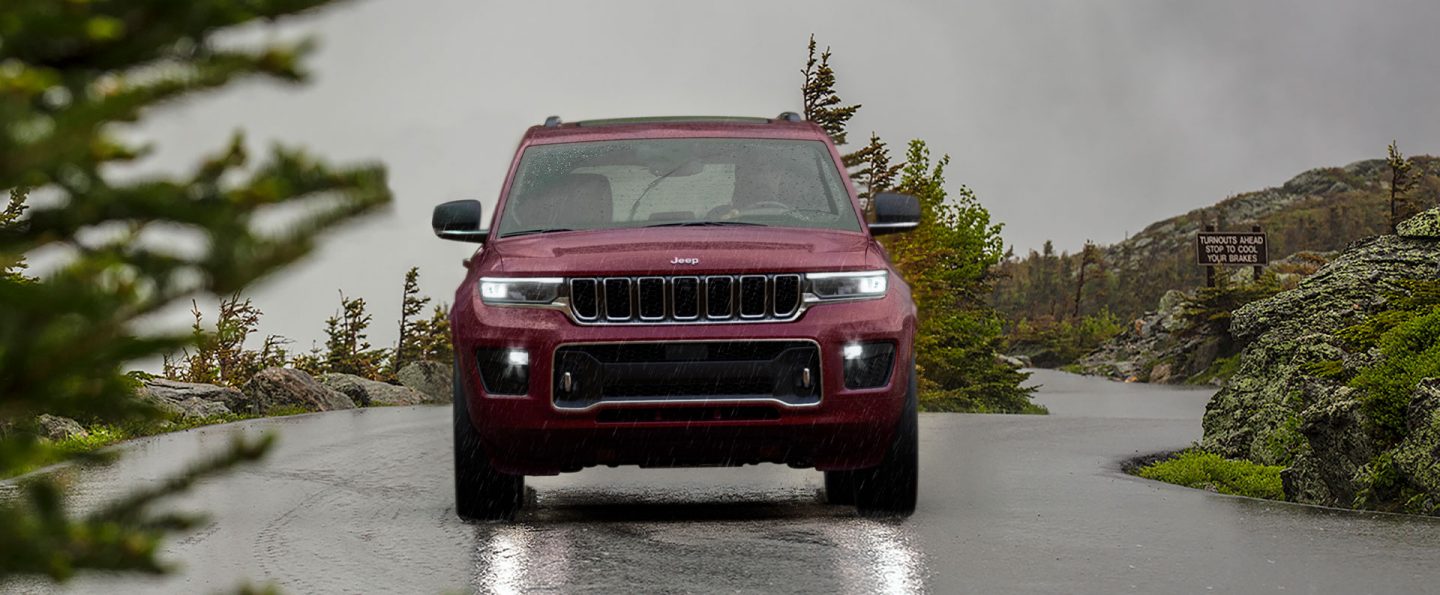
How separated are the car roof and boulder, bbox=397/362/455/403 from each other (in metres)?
23.2

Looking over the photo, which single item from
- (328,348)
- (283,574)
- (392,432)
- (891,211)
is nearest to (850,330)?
(891,211)

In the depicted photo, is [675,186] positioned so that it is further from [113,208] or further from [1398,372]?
[113,208]

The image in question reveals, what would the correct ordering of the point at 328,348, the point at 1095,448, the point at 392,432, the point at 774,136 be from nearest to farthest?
the point at 774,136 < the point at 1095,448 < the point at 392,432 < the point at 328,348

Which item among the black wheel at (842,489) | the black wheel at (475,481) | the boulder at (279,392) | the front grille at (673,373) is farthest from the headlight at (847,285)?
the boulder at (279,392)

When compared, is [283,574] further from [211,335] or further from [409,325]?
[409,325]

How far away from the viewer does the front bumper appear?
23.5ft

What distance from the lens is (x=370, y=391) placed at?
1078 inches

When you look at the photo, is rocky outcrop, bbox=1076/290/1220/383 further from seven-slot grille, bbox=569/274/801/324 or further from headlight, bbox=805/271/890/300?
Answer: seven-slot grille, bbox=569/274/801/324

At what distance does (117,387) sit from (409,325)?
130 ft

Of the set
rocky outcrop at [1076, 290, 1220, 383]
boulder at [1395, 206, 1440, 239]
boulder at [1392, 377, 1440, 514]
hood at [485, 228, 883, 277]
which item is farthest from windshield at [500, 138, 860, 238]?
rocky outcrop at [1076, 290, 1220, 383]

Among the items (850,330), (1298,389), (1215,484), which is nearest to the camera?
(850,330)

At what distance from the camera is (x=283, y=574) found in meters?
6.57

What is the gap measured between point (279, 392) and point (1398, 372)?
16.7 m

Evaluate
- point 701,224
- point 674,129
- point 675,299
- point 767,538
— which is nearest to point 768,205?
point 701,224
